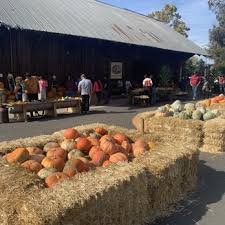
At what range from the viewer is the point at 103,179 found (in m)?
4.80

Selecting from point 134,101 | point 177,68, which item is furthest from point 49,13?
point 177,68

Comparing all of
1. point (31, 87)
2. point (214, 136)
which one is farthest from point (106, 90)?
point (214, 136)

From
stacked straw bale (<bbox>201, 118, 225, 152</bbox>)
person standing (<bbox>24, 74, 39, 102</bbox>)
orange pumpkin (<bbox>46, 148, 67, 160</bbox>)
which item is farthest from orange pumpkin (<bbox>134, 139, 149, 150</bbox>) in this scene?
person standing (<bbox>24, 74, 39, 102</bbox>)

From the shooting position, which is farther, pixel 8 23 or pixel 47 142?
pixel 8 23

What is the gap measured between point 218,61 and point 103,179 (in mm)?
50907

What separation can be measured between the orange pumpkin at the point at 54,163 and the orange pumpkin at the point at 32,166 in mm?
88

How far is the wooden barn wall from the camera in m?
20.1

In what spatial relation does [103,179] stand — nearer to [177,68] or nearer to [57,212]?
[57,212]

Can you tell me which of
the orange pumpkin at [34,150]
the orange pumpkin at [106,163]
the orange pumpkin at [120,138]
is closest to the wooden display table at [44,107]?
the orange pumpkin at [120,138]

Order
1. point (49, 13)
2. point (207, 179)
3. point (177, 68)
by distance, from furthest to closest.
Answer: point (177, 68) < point (49, 13) < point (207, 179)

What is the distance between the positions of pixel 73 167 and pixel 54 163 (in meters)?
0.35

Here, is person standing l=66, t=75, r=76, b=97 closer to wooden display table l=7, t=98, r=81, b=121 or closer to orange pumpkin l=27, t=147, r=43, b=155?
wooden display table l=7, t=98, r=81, b=121

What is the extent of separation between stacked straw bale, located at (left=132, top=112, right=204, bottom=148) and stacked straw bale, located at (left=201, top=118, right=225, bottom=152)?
0.14 m

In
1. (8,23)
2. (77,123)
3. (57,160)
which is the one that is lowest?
(77,123)
